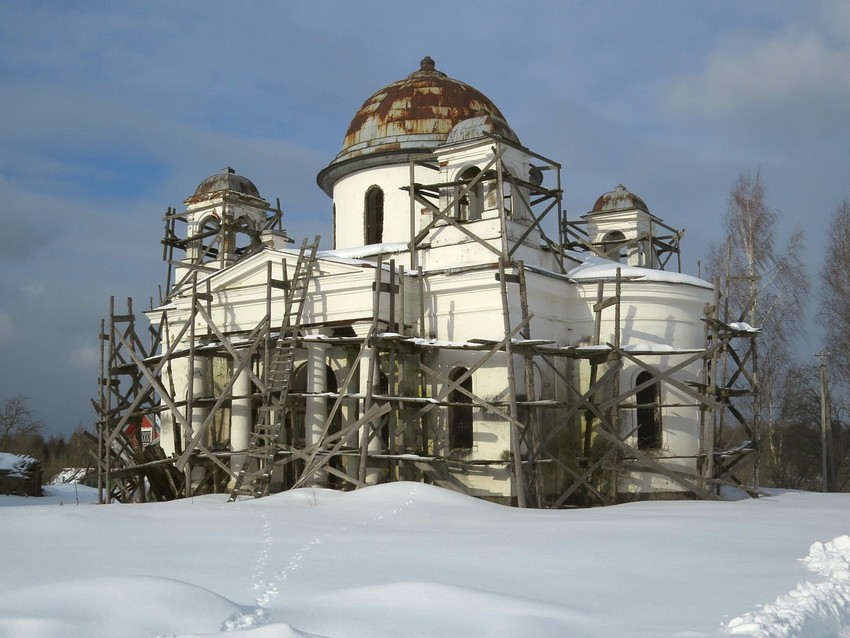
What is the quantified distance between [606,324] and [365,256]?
546 cm

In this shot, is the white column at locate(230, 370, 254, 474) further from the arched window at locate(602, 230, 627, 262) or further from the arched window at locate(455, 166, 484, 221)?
the arched window at locate(602, 230, 627, 262)

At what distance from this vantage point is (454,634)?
671 cm

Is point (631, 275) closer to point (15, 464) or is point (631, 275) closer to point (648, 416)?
point (648, 416)

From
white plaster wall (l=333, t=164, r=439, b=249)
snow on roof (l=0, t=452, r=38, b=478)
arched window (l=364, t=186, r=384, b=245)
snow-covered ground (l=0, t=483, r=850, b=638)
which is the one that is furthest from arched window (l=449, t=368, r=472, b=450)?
snow on roof (l=0, t=452, r=38, b=478)

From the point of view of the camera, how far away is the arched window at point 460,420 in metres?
20.1

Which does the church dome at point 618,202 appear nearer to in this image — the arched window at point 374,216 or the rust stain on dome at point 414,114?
the rust stain on dome at point 414,114

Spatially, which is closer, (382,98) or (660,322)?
(660,322)

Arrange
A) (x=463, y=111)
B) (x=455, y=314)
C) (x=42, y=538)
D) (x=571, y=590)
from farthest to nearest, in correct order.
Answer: (x=463, y=111) → (x=455, y=314) → (x=42, y=538) → (x=571, y=590)

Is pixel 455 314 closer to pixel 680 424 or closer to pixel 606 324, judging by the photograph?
pixel 606 324

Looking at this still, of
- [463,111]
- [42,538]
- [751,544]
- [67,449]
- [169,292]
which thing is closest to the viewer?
[42,538]

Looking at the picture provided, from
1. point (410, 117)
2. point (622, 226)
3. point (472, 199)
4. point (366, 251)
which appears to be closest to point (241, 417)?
point (366, 251)

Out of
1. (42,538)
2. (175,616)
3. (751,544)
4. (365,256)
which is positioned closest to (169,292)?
(365,256)

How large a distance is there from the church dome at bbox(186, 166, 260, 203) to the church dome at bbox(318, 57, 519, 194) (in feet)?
8.89

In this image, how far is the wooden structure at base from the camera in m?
18.6
